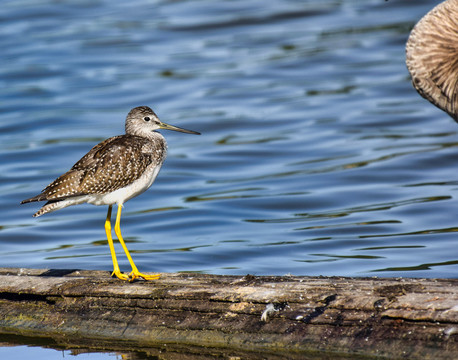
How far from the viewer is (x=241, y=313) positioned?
5684mm

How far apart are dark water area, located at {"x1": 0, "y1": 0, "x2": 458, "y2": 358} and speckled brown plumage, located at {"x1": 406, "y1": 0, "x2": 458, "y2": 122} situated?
2596 mm

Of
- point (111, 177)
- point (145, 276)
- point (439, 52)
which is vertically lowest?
point (145, 276)

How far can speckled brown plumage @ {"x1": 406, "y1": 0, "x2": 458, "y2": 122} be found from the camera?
638 cm

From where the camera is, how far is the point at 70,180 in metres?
6.93

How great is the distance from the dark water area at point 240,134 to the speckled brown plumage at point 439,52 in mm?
2596

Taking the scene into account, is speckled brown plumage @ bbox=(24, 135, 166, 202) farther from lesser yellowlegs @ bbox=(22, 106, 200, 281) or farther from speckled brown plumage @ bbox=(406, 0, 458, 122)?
speckled brown plumage @ bbox=(406, 0, 458, 122)

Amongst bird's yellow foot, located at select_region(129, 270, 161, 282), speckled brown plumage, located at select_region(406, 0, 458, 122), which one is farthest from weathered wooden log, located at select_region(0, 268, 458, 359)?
speckled brown plumage, located at select_region(406, 0, 458, 122)

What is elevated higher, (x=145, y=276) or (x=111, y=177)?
(x=111, y=177)

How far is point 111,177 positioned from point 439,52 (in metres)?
2.48

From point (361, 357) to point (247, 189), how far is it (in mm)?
7562

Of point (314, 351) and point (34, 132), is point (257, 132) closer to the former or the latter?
point (34, 132)

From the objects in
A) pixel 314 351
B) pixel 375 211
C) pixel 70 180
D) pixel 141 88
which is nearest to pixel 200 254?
pixel 375 211

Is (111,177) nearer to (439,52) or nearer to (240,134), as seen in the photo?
(439,52)

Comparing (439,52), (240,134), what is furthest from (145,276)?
(240,134)
